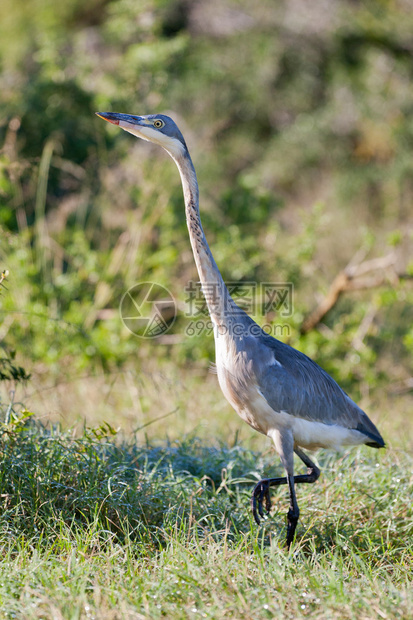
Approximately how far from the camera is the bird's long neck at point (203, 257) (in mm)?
3590

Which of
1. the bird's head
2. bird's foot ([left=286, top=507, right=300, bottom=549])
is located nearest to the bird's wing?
→ bird's foot ([left=286, top=507, right=300, bottom=549])

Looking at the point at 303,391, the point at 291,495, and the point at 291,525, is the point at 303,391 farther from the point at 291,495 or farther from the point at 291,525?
the point at 291,525

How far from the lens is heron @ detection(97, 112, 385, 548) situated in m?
3.56

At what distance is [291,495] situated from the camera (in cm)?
358

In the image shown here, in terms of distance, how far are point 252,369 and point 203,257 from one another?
0.69 metres

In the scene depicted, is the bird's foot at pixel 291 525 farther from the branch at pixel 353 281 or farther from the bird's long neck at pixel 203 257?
the branch at pixel 353 281

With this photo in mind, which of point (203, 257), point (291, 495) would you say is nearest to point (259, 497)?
point (291, 495)

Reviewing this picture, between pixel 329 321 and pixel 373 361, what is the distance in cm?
93

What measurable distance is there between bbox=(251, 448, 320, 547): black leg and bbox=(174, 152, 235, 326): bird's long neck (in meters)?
0.97

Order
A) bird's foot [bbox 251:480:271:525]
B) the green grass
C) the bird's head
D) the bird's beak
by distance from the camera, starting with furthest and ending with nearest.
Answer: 1. bird's foot [bbox 251:480:271:525]
2. the bird's head
3. the bird's beak
4. the green grass

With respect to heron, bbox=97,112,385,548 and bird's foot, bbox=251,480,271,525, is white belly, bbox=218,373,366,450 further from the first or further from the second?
bird's foot, bbox=251,480,271,525

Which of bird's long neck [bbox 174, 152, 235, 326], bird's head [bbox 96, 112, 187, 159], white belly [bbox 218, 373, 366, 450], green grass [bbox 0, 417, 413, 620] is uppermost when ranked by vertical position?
bird's head [bbox 96, 112, 187, 159]

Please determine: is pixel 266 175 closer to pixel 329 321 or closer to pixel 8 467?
pixel 329 321

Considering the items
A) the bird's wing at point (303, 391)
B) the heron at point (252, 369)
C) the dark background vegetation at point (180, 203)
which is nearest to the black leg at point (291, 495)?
the heron at point (252, 369)
